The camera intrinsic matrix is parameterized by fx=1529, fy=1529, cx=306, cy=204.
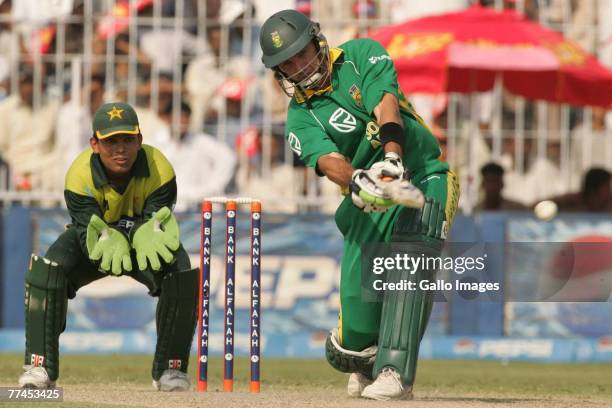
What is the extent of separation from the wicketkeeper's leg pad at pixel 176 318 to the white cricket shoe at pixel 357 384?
2.94ft

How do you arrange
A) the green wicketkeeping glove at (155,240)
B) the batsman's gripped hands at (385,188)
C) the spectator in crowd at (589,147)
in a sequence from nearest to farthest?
the batsman's gripped hands at (385,188), the green wicketkeeping glove at (155,240), the spectator in crowd at (589,147)

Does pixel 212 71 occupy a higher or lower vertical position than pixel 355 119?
higher

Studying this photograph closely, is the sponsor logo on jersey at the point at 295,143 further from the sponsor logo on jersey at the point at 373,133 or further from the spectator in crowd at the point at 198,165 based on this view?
the spectator in crowd at the point at 198,165

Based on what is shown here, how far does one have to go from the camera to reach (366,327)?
24.8 ft

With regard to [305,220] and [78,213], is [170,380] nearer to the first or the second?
[78,213]

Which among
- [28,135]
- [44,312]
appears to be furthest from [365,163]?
[28,135]

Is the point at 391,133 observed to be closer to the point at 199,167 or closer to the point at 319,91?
the point at 319,91

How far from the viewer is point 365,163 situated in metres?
7.41

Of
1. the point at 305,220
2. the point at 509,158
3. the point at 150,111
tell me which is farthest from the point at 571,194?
the point at 150,111

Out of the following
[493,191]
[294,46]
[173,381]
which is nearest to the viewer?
[294,46]

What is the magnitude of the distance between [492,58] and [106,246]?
19.3 feet

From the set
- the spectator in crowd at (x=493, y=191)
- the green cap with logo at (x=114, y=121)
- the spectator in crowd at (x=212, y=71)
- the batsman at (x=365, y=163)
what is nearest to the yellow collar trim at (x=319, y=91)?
the batsman at (x=365, y=163)

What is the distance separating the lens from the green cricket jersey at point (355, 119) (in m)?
7.28

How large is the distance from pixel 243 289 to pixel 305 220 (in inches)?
35.9
